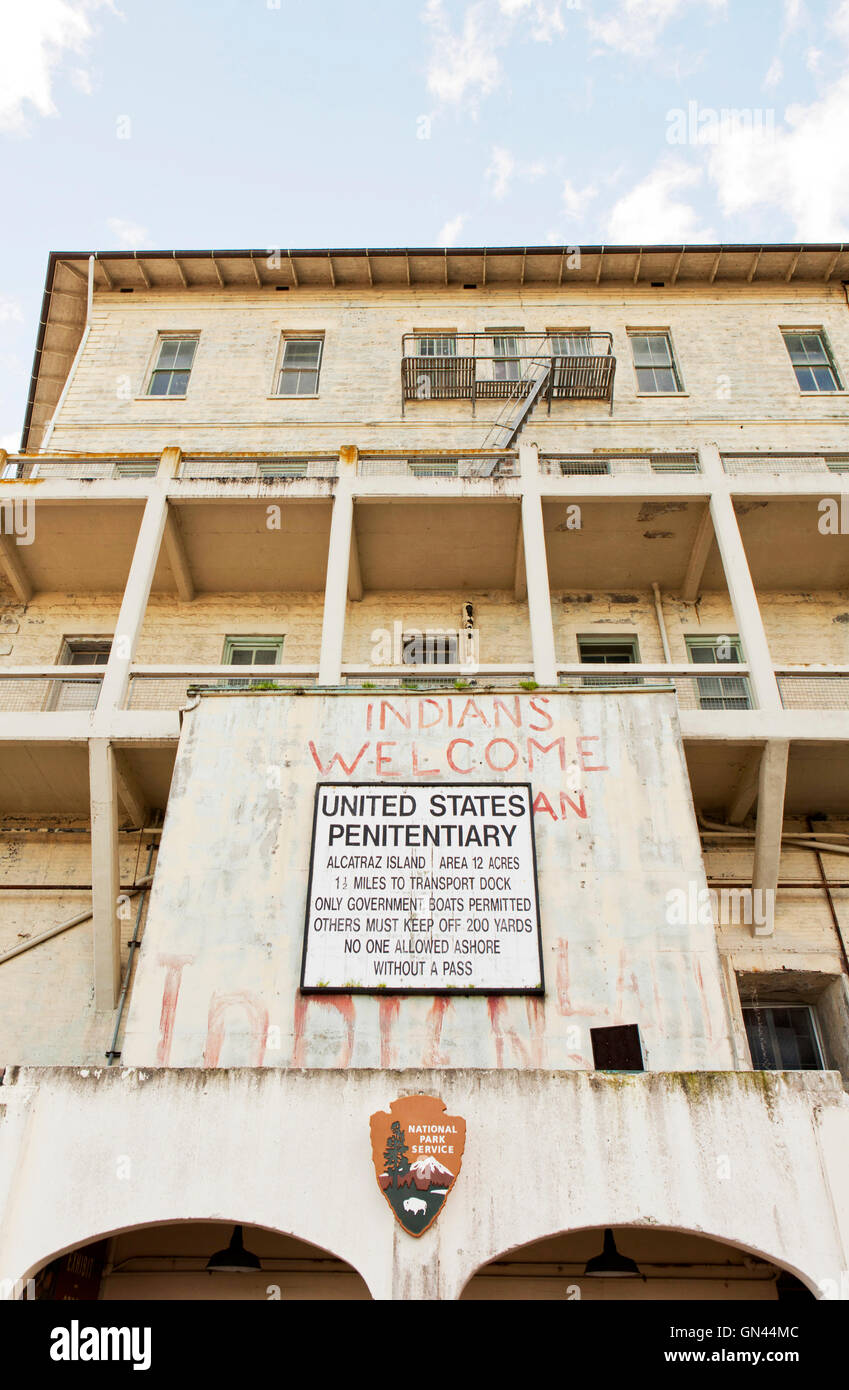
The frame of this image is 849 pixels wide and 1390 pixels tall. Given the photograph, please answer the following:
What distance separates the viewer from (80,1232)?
610 cm

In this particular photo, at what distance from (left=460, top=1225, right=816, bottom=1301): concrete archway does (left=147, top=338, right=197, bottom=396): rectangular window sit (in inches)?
624

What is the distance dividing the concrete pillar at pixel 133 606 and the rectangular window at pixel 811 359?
41.4 ft

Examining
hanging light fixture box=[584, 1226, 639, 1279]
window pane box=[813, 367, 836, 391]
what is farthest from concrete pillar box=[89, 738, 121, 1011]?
window pane box=[813, 367, 836, 391]

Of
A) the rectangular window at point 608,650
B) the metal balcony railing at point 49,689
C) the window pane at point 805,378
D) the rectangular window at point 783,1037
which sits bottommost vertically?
the rectangular window at point 783,1037

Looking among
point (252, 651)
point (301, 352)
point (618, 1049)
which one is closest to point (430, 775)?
point (618, 1049)

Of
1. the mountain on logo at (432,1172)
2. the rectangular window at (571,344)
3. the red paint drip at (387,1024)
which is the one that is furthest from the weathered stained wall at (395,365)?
the mountain on logo at (432,1172)

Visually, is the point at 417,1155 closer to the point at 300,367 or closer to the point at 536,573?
the point at 536,573

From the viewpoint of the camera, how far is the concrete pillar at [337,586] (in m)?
11.8

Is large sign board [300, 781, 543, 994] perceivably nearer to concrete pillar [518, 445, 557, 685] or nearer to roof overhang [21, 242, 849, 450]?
concrete pillar [518, 445, 557, 685]

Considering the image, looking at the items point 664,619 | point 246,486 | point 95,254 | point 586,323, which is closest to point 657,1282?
point 664,619

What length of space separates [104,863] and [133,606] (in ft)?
12.1

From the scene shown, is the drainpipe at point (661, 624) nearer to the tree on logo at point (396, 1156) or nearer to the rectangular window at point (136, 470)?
the rectangular window at point (136, 470)

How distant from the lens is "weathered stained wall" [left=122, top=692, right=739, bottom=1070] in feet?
28.5
